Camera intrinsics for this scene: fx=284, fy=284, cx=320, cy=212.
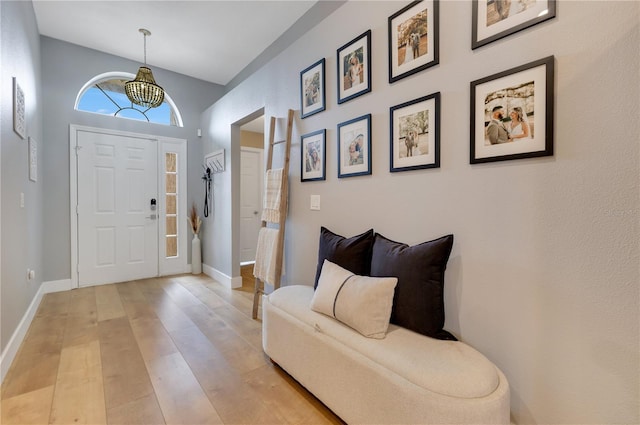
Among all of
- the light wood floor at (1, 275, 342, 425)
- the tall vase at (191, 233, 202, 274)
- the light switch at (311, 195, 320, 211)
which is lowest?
the light wood floor at (1, 275, 342, 425)

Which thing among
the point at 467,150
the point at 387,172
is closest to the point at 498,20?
the point at 467,150

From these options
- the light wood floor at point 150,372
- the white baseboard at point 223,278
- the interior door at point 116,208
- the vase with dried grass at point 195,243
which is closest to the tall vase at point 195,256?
the vase with dried grass at point 195,243

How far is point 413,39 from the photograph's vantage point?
66.9 inches

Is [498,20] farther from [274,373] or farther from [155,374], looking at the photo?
[155,374]

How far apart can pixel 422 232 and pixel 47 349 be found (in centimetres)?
288

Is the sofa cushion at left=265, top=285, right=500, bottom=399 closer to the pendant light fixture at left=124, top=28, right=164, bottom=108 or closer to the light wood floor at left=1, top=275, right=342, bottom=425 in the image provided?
the light wood floor at left=1, top=275, right=342, bottom=425

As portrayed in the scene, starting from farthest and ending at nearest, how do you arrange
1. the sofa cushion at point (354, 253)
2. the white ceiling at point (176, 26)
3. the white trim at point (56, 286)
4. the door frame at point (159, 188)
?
the door frame at point (159, 188) → the white trim at point (56, 286) → the white ceiling at point (176, 26) → the sofa cushion at point (354, 253)

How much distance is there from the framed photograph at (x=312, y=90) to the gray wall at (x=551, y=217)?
0.64 metres

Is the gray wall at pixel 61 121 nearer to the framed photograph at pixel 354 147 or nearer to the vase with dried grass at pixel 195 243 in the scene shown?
the vase with dried grass at pixel 195 243

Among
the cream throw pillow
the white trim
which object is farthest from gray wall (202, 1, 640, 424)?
the white trim

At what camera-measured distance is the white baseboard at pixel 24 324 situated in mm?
1844

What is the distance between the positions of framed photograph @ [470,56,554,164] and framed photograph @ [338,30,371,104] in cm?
80

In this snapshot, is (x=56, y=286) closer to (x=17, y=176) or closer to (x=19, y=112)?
(x=17, y=176)

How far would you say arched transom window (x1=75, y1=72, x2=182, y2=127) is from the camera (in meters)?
3.85
